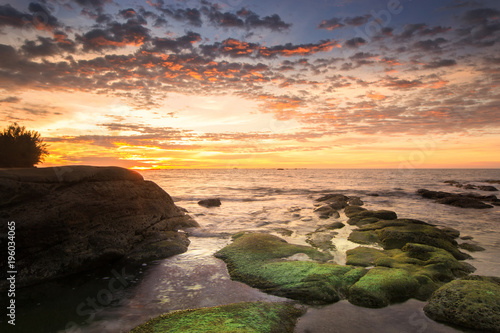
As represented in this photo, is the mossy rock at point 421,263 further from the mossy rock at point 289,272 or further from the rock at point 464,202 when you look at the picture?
the rock at point 464,202

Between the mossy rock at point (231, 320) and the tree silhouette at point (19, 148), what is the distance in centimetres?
2097

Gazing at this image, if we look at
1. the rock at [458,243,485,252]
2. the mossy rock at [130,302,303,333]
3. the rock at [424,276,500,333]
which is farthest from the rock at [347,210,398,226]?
the mossy rock at [130,302,303,333]

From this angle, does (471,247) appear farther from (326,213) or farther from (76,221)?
(76,221)

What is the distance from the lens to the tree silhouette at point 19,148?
19.4 meters

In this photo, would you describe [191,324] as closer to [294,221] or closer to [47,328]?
[47,328]

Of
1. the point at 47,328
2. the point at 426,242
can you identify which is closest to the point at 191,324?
the point at 47,328

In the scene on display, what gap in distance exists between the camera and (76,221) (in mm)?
10555

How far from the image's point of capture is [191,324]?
6.02 meters

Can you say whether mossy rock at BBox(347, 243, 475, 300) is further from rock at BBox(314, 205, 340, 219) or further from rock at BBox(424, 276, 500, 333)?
rock at BBox(314, 205, 340, 219)

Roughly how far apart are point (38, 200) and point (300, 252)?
1089 cm

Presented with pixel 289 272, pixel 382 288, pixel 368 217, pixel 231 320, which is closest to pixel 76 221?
pixel 231 320

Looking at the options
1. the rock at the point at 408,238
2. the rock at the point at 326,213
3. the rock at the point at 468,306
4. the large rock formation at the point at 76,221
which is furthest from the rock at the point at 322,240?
the large rock formation at the point at 76,221

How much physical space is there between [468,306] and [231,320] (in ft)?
20.1

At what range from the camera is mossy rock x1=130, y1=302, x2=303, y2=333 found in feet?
19.2
